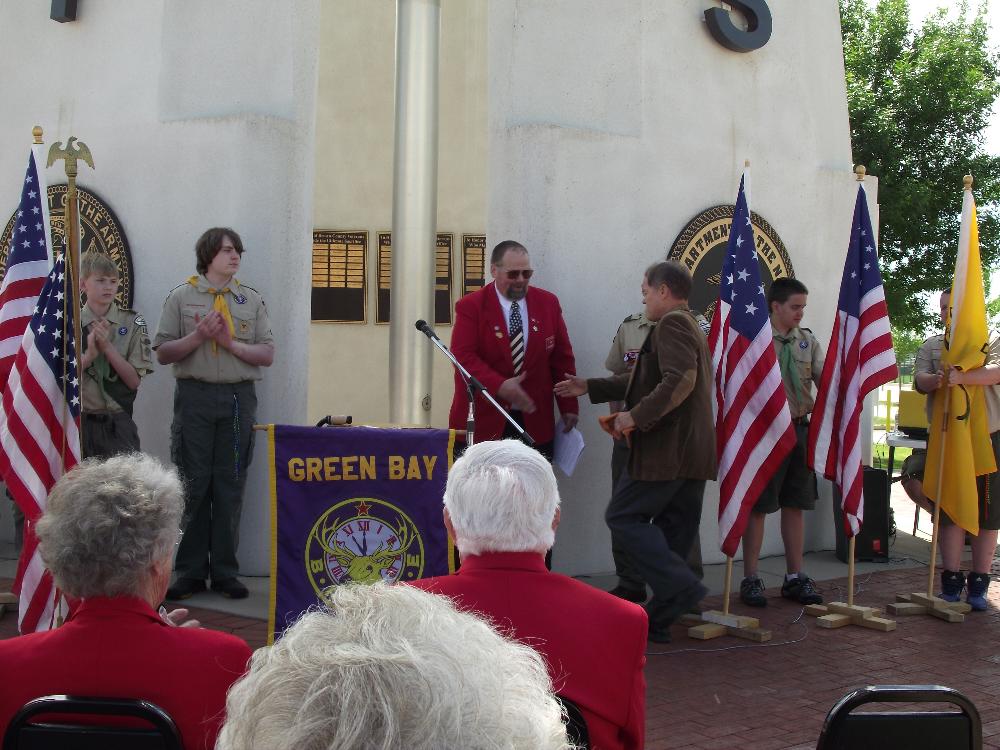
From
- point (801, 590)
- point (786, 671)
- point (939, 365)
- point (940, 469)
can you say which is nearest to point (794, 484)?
point (801, 590)

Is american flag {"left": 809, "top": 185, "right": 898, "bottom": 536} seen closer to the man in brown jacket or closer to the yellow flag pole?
the yellow flag pole

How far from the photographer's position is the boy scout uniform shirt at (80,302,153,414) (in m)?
6.43

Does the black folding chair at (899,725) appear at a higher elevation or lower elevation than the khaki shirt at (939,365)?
lower

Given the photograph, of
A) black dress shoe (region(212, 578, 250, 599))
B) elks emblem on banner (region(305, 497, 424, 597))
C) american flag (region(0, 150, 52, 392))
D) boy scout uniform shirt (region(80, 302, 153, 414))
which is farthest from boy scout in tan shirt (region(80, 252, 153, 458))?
elks emblem on banner (region(305, 497, 424, 597))

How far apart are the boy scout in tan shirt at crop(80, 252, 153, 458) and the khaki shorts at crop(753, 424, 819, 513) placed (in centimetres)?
398

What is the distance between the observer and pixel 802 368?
7391 millimetres

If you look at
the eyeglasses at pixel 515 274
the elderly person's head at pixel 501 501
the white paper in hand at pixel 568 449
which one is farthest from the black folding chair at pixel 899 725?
the eyeglasses at pixel 515 274

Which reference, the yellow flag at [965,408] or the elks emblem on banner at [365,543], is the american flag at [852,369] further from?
the elks emblem on banner at [365,543]

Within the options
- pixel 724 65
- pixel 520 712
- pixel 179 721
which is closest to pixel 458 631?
pixel 520 712

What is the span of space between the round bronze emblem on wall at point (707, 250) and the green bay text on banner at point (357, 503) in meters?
3.27

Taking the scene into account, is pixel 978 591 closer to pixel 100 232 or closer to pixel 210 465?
pixel 210 465

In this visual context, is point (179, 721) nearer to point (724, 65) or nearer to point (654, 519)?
point (654, 519)

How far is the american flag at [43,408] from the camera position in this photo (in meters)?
5.11

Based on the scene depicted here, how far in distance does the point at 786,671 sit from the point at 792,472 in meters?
1.95
